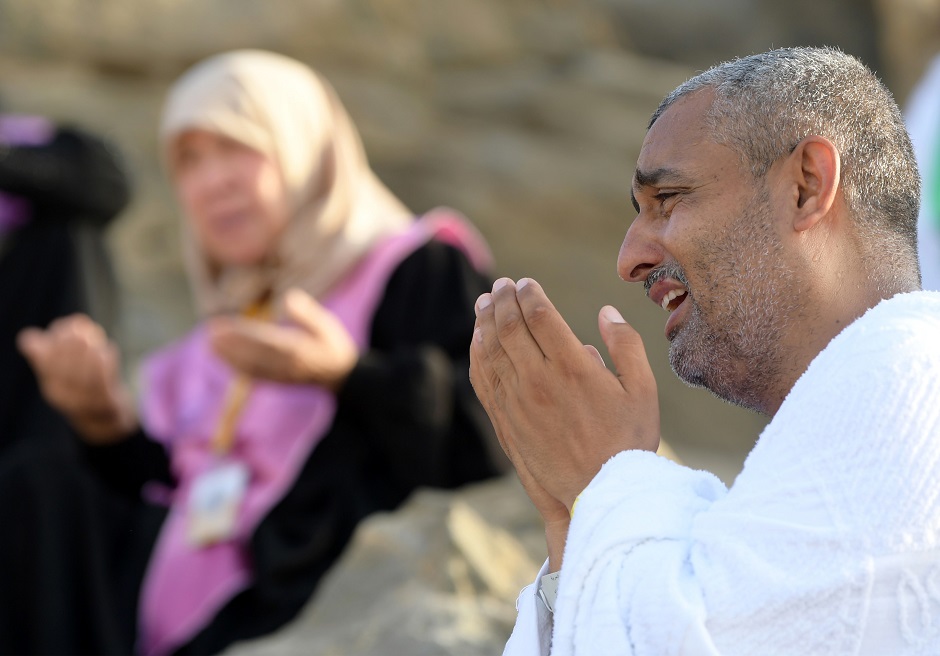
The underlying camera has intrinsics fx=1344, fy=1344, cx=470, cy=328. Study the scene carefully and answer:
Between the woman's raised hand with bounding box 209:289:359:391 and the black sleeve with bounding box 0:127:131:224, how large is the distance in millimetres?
1278

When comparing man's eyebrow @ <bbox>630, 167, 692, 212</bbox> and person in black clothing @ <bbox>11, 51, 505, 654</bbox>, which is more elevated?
man's eyebrow @ <bbox>630, 167, 692, 212</bbox>

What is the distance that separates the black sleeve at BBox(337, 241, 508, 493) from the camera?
333 centimetres

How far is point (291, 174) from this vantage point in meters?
4.02

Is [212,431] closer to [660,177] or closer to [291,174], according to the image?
[291,174]

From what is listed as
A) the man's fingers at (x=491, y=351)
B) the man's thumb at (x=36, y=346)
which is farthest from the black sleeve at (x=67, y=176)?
the man's fingers at (x=491, y=351)

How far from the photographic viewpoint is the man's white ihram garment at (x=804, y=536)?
1339mm

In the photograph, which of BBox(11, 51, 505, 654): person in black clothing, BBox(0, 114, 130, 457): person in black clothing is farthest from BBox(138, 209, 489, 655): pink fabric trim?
BBox(0, 114, 130, 457): person in black clothing

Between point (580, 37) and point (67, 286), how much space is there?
4.59m

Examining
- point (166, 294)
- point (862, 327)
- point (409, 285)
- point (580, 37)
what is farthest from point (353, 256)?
point (580, 37)

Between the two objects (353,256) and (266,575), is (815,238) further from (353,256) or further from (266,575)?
(353,256)

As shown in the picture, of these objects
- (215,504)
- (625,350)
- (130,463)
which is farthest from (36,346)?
(625,350)

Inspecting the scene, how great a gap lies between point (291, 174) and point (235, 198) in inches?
7.6

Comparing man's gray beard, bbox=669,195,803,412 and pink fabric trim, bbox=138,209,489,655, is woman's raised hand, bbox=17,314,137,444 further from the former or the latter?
man's gray beard, bbox=669,195,803,412

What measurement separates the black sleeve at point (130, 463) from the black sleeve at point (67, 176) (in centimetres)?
99
